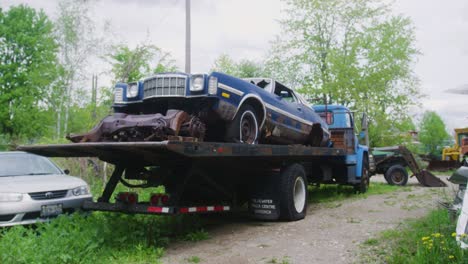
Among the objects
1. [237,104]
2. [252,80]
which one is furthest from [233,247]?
[252,80]

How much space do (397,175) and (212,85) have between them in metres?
→ 11.6

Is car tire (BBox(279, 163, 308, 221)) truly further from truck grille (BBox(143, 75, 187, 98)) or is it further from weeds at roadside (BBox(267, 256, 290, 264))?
truck grille (BBox(143, 75, 187, 98))

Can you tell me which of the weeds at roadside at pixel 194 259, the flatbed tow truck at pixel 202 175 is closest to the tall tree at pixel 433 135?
the flatbed tow truck at pixel 202 175

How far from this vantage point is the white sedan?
5840mm

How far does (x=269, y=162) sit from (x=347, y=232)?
1668mm

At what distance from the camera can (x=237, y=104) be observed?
20.3 ft

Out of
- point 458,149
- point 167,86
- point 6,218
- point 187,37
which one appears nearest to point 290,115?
point 167,86

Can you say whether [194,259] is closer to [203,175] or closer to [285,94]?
[203,175]

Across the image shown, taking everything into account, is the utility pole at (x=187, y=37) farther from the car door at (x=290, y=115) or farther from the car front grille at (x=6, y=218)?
the car front grille at (x=6, y=218)

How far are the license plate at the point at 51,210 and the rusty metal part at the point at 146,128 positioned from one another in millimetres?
1128

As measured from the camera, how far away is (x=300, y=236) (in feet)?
20.0

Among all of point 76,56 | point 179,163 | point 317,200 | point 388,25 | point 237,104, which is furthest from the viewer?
point 388,25

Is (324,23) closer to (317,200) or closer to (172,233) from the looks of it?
(317,200)

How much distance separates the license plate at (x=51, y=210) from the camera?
6.07 m
